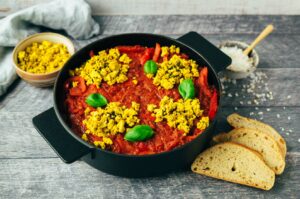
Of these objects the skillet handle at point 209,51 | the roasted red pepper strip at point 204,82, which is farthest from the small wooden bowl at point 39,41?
the roasted red pepper strip at point 204,82

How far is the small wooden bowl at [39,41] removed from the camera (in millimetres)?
2959

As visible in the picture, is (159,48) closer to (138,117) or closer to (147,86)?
(147,86)

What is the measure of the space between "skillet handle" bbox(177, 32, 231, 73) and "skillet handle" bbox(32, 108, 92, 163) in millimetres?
1020

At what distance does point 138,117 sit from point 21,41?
44.2 inches

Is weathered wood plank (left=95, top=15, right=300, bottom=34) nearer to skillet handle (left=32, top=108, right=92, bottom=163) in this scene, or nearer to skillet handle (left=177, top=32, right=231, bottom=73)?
skillet handle (left=177, top=32, right=231, bottom=73)

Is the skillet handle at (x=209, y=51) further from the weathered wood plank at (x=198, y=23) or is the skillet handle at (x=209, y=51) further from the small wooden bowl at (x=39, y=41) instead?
the small wooden bowl at (x=39, y=41)

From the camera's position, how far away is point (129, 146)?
8.07ft

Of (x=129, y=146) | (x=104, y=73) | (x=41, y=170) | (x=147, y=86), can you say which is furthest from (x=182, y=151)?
(x=41, y=170)

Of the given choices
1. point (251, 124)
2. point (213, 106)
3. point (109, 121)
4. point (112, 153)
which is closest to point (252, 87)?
point (251, 124)

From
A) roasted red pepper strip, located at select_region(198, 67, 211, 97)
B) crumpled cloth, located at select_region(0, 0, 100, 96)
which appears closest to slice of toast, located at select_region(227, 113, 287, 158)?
roasted red pepper strip, located at select_region(198, 67, 211, 97)

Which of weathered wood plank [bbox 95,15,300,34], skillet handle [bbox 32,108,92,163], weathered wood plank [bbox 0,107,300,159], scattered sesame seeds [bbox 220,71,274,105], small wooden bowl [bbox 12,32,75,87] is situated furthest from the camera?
weathered wood plank [bbox 95,15,300,34]

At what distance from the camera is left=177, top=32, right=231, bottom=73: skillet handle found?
282 cm

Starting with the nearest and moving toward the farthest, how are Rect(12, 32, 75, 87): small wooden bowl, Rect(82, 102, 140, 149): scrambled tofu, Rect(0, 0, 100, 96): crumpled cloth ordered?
Rect(82, 102, 140, 149): scrambled tofu
Rect(12, 32, 75, 87): small wooden bowl
Rect(0, 0, 100, 96): crumpled cloth

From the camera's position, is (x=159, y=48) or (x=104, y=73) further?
(x=159, y=48)
